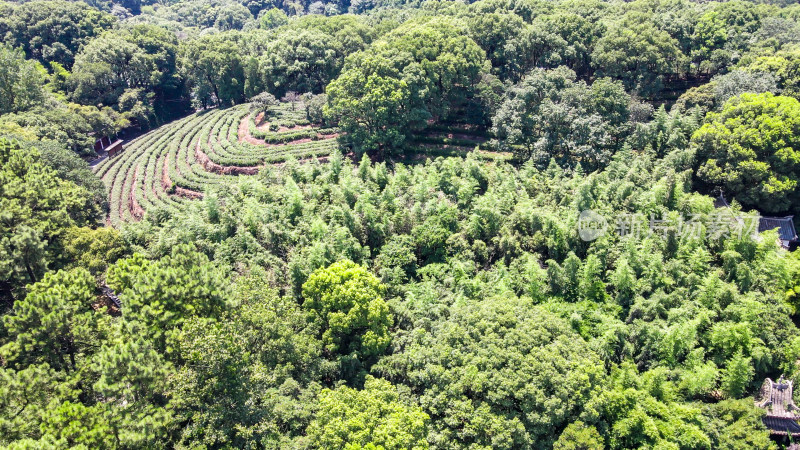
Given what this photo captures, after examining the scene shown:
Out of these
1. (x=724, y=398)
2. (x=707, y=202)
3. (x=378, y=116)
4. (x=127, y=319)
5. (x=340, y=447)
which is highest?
(x=378, y=116)

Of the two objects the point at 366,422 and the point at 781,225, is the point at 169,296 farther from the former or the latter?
the point at 781,225

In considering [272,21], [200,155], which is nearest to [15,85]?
[200,155]

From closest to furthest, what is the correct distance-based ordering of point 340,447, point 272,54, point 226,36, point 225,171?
1. point 340,447
2. point 225,171
3. point 272,54
4. point 226,36

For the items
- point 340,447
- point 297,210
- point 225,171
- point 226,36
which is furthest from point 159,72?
point 340,447

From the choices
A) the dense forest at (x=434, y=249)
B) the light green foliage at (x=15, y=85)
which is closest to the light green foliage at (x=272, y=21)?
the dense forest at (x=434, y=249)

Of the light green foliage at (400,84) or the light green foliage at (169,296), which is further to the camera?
the light green foliage at (400,84)

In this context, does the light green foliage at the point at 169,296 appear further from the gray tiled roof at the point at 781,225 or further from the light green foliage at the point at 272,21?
the light green foliage at the point at 272,21

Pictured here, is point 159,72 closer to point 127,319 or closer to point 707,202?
point 127,319
